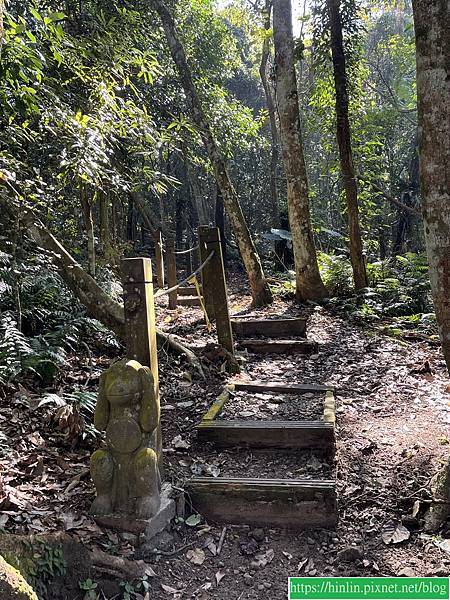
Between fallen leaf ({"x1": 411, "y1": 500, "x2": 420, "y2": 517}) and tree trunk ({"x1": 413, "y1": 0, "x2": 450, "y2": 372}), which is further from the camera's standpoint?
fallen leaf ({"x1": 411, "y1": 500, "x2": 420, "y2": 517})

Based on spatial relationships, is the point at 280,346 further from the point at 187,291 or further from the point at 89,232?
the point at 187,291

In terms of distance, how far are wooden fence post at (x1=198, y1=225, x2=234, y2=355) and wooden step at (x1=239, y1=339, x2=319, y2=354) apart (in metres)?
0.92

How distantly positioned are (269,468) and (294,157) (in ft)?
21.6

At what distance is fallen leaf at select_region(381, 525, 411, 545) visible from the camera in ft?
9.36

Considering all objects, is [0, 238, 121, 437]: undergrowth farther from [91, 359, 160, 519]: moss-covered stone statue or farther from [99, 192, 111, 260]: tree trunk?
[99, 192, 111, 260]: tree trunk

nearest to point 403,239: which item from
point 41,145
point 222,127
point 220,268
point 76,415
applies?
point 222,127

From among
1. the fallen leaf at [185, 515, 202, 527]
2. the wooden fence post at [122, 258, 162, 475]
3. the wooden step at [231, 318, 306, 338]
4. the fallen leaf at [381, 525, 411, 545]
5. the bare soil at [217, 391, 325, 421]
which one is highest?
the wooden fence post at [122, 258, 162, 475]

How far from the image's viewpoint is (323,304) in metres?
8.96

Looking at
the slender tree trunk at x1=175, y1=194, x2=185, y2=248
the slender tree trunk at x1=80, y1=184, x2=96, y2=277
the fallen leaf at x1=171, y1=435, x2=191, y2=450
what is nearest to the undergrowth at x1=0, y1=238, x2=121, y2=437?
the slender tree trunk at x1=80, y1=184, x2=96, y2=277

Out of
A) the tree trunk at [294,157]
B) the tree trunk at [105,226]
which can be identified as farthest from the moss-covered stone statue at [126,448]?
the tree trunk at [105,226]

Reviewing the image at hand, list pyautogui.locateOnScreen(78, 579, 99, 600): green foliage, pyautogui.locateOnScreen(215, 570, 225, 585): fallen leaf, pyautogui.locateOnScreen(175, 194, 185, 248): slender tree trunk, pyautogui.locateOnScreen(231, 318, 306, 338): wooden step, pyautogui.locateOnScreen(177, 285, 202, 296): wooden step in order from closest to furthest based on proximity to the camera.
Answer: pyautogui.locateOnScreen(78, 579, 99, 600): green foliage, pyautogui.locateOnScreen(215, 570, 225, 585): fallen leaf, pyautogui.locateOnScreen(231, 318, 306, 338): wooden step, pyautogui.locateOnScreen(177, 285, 202, 296): wooden step, pyautogui.locateOnScreen(175, 194, 185, 248): slender tree trunk

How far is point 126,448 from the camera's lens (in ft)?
9.34

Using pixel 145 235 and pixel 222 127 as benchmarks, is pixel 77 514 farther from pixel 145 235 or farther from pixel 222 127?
pixel 145 235

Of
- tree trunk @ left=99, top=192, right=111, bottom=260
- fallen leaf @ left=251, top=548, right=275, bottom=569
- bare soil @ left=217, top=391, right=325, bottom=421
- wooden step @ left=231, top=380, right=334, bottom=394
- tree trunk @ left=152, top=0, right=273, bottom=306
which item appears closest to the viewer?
fallen leaf @ left=251, top=548, right=275, bottom=569
